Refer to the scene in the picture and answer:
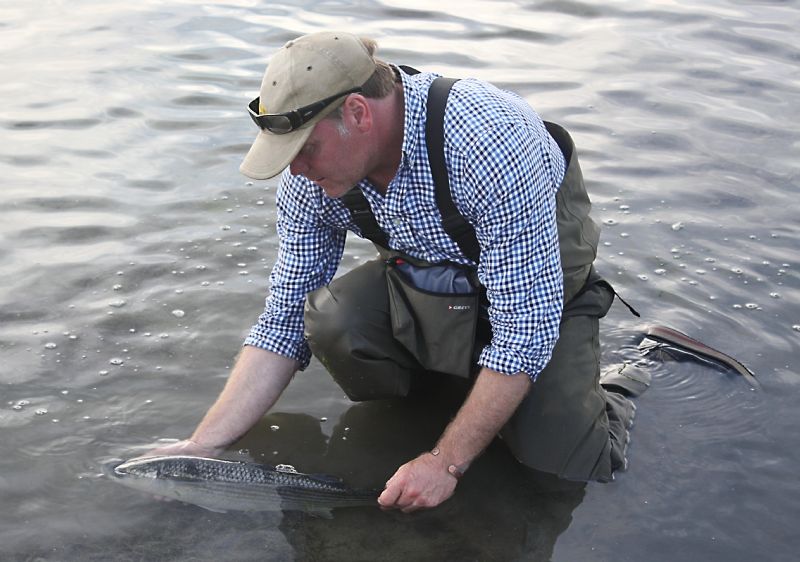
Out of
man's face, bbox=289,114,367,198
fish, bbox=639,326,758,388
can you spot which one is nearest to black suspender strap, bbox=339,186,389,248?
man's face, bbox=289,114,367,198

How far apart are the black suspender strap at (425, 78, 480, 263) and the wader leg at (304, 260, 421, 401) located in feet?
1.97

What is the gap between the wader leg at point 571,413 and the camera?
443cm

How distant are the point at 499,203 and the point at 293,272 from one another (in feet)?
4.02

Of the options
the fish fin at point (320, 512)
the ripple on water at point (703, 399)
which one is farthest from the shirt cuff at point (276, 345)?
the ripple on water at point (703, 399)

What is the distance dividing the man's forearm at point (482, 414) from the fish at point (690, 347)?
6.07ft

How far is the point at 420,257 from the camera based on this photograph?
14.7 feet

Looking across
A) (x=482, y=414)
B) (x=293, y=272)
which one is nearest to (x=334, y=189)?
(x=293, y=272)

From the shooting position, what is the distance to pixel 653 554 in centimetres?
414

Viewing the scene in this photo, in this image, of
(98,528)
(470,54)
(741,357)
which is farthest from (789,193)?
(98,528)

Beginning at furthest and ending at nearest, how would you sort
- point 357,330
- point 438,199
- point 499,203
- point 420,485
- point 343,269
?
1. point 343,269
2. point 357,330
3. point 438,199
4. point 420,485
5. point 499,203

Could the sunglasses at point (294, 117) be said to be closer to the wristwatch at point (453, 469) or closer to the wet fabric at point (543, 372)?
the wet fabric at point (543, 372)

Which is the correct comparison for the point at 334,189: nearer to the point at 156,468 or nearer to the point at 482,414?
the point at 482,414

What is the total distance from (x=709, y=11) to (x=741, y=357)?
7723 millimetres

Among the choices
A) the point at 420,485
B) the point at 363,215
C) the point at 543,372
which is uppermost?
the point at 363,215
